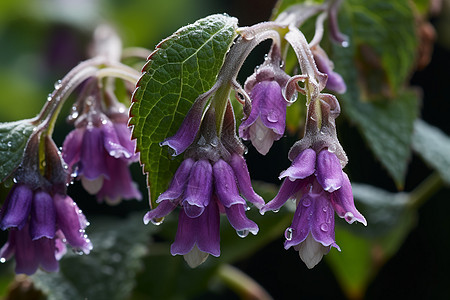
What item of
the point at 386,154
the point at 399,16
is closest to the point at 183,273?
the point at 386,154

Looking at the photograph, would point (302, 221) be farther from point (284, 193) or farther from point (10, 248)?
point (10, 248)

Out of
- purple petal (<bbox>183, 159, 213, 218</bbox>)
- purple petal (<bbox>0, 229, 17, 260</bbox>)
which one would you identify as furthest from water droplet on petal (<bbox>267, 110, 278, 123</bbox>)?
purple petal (<bbox>0, 229, 17, 260</bbox>)

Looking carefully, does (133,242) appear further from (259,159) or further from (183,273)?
(259,159)

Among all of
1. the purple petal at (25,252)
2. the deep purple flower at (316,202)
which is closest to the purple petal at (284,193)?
the deep purple flower at (316,202)

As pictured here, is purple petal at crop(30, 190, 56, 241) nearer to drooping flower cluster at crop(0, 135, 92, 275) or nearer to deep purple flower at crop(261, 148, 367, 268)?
drooping flower cluster at crop(0, 135, 92, 275)

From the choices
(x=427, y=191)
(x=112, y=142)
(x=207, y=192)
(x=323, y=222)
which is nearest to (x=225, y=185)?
(x=207, y=192)

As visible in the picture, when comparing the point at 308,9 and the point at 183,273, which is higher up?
the point at 308,9

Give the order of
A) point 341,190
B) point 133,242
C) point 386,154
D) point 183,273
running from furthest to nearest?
point 183,273, point 133,242, point 386,154, point 341,190
